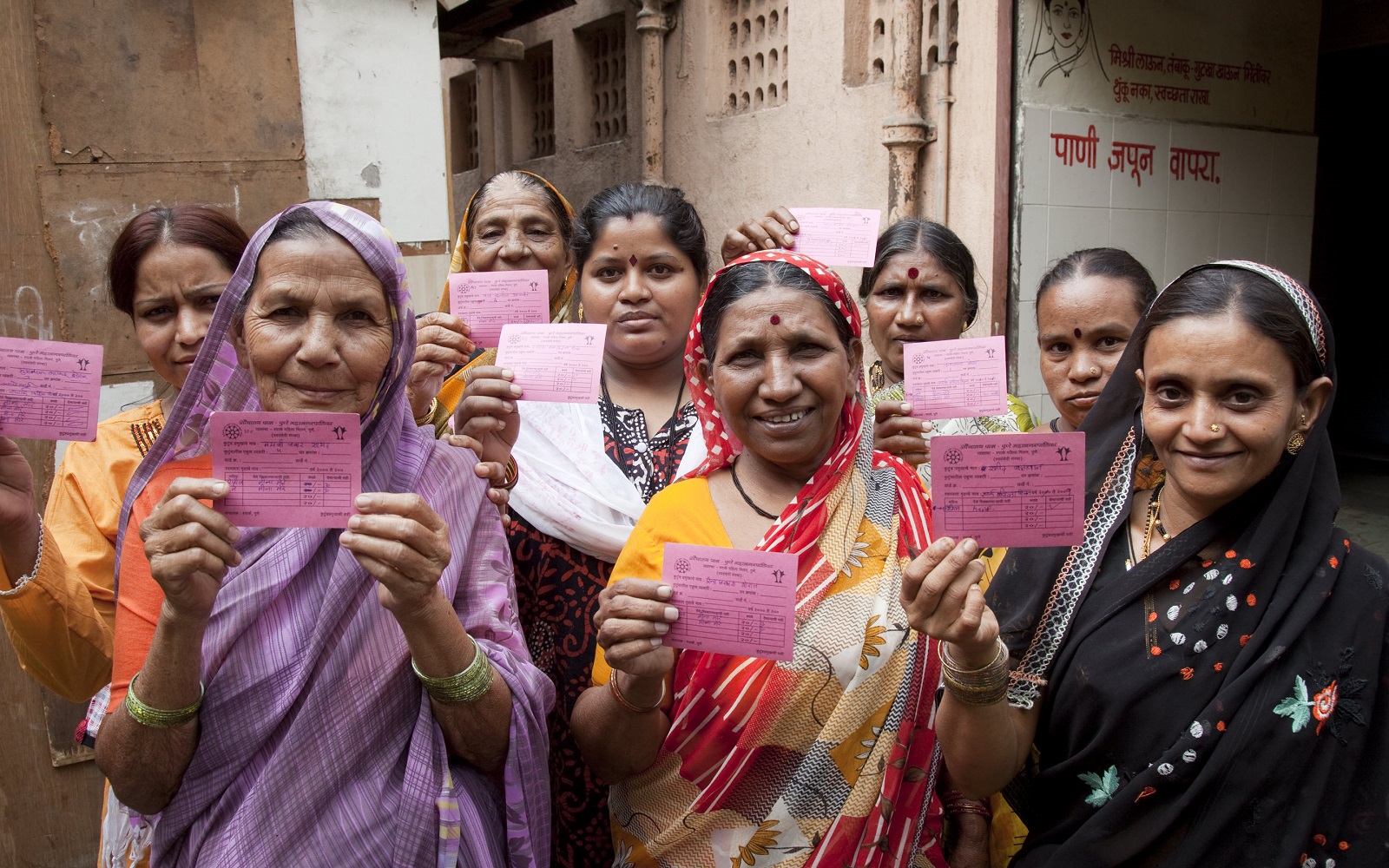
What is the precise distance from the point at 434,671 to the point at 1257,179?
6595 millimetres

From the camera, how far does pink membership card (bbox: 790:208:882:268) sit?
3059mm

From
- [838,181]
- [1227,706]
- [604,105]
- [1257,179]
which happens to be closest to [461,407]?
[1227,706]

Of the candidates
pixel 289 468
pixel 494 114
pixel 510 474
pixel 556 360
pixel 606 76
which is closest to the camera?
pixel 289 468

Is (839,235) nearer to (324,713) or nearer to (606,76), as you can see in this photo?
(324,713)

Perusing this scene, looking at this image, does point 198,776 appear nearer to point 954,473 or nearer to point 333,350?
point 333,350

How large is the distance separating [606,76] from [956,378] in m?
7.85

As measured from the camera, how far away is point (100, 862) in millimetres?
2150

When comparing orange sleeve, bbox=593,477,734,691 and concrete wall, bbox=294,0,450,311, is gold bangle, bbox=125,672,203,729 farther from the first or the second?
concrete wall, bbox=294,0,450,311

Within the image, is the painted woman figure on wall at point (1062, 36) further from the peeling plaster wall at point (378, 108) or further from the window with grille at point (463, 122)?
the window with grille at point (463, 122)

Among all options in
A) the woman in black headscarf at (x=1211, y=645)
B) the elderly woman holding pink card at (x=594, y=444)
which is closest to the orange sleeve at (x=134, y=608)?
the elderly woman holding pink card at (x=594, y=444)

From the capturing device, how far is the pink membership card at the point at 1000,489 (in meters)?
1.66

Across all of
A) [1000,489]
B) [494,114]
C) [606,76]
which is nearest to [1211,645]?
[1000,489]

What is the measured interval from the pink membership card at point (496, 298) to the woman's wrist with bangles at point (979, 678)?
1.58 metres

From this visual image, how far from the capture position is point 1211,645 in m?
1.79
